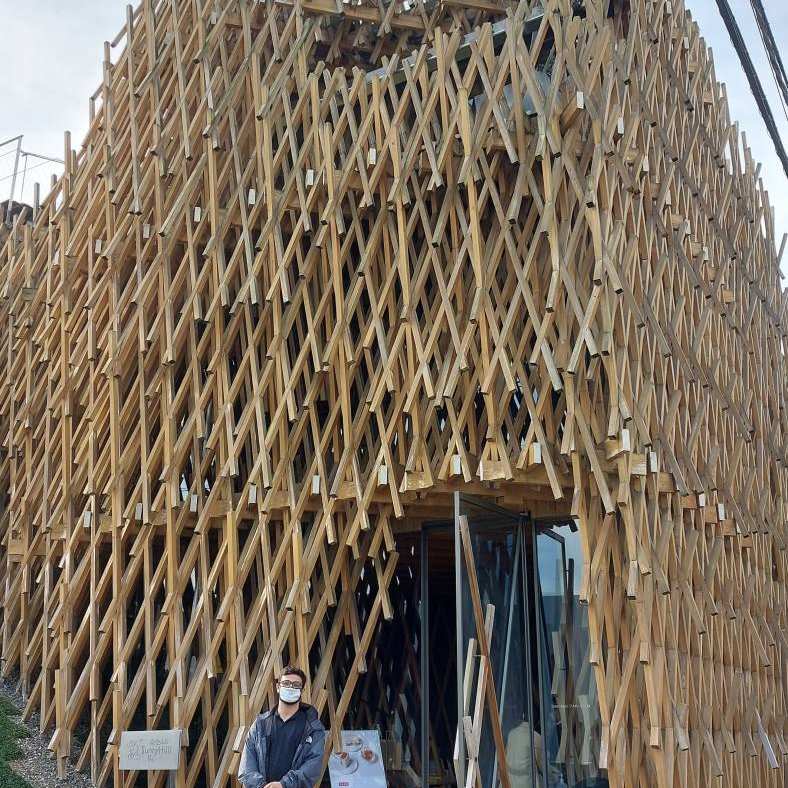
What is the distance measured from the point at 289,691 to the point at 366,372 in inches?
146

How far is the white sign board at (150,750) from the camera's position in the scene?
23.8 ft

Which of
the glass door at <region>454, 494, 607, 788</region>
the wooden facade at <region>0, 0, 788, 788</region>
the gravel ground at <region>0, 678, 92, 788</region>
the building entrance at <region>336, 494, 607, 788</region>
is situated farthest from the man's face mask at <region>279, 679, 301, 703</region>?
the gravel ground at <region>0, 678, 92, 788</region>

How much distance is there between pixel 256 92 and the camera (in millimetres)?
8477

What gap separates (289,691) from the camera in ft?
17.9

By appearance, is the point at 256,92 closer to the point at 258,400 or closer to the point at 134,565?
the point at 258,400

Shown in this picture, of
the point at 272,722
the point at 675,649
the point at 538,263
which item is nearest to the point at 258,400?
the point at 538,263

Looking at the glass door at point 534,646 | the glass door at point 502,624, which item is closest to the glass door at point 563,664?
the glass door at point 534,646

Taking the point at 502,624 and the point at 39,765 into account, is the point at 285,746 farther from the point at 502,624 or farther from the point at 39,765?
the point at 39,765

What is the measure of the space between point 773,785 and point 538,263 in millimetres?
4968

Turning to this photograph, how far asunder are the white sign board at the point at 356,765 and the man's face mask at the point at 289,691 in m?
2.24

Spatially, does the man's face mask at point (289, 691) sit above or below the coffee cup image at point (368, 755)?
above

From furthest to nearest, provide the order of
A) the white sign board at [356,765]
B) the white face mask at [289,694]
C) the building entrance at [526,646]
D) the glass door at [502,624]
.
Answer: the white sign board at [356,765] < the building entrance at [526,646] < the glass door at [502,624] < the white face mask at [289,694]

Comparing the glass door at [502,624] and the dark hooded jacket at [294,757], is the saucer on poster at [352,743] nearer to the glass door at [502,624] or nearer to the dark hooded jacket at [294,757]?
the glass door at [502,624]

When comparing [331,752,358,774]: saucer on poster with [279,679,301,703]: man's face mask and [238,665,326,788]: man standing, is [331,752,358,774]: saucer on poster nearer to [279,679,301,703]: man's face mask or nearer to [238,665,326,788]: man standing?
[238,665,326,788]: man standing
